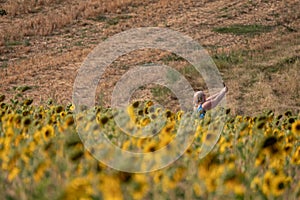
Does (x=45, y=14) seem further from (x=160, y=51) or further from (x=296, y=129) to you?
(x=296, y=129)

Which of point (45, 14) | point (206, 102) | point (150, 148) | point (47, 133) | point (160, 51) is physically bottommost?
point (160, 51)

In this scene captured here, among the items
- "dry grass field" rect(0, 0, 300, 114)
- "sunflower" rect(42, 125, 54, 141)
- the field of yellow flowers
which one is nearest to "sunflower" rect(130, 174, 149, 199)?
the field of yellow flowers

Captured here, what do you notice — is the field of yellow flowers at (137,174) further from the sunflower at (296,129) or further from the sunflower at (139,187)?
the sunflower at (296,129)

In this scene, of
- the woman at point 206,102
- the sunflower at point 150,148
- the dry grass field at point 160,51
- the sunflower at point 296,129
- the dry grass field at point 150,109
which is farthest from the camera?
the dry grass field at point 160,51

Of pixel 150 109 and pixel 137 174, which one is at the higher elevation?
pixel 137 174

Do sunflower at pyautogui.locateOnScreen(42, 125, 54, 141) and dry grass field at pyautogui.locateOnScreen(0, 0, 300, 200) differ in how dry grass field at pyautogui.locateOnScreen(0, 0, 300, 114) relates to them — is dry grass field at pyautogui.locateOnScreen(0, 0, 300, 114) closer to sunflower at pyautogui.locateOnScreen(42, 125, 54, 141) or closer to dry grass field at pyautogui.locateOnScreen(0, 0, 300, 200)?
dry grass field at pyautogui.locateOnScreen(0, 0, 300, 200)

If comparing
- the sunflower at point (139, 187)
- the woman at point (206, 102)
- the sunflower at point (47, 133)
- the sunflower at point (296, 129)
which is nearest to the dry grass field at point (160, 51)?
the woman at point (206, 102)

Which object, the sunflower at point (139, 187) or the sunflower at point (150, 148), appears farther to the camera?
the sunflower at point (150, 148)

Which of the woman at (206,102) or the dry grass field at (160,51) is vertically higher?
the woman at (206,102)

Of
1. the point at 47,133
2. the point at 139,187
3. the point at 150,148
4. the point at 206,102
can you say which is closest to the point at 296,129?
the point at 47,133

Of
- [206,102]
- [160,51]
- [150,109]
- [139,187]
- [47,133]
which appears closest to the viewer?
[139,187]

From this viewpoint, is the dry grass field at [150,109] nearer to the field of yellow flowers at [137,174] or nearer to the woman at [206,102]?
the field of yellow flowers at [137,174]

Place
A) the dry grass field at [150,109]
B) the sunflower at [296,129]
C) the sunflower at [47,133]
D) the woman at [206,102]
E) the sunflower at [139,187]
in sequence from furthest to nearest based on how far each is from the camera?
1. the woman at [206,102]
2. the sunflower at [296,129]
3. the sunflower at [47,133]
4. the dry grass field at [150,109]
5. the sunflower at [139,187]

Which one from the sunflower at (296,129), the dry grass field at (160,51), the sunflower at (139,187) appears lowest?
the dry grass field at (160,51)
